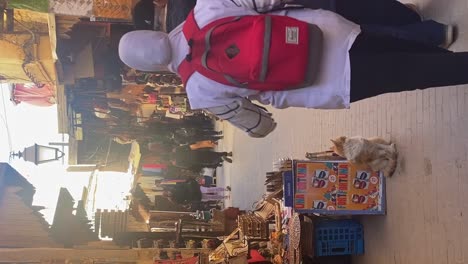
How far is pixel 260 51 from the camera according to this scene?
3.42 metres

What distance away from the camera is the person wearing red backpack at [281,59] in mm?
3461

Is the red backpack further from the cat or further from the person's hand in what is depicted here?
the person's hand

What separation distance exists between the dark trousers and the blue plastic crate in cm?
333

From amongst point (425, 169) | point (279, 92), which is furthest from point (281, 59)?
point (425, 169)

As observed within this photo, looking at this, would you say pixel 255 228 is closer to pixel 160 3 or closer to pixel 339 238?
pixel 339 238

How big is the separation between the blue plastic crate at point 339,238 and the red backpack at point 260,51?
140 inches

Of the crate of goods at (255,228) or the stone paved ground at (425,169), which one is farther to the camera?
the crate of goods at (255,228)

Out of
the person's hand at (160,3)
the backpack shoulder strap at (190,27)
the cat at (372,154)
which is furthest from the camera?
the person's hand at (160,3)

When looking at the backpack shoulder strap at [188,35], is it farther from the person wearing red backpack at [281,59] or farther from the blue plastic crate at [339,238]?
the blue plastic crate at [339,238]

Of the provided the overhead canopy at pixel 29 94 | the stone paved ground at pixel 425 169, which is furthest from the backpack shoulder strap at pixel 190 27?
the overhead canopy at pixel 29 94

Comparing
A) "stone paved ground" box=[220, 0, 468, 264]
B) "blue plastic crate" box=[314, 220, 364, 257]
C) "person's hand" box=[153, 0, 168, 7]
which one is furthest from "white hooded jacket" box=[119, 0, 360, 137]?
"person's hand" box=[153, 0, 168, 7]

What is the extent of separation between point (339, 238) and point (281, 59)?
3897mm

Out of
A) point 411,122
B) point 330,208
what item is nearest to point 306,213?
point 330,208

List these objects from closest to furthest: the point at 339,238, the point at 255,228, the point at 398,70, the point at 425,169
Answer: the point at 398,70
the point at 425,169
the point at 339,238
the point at 255,228
